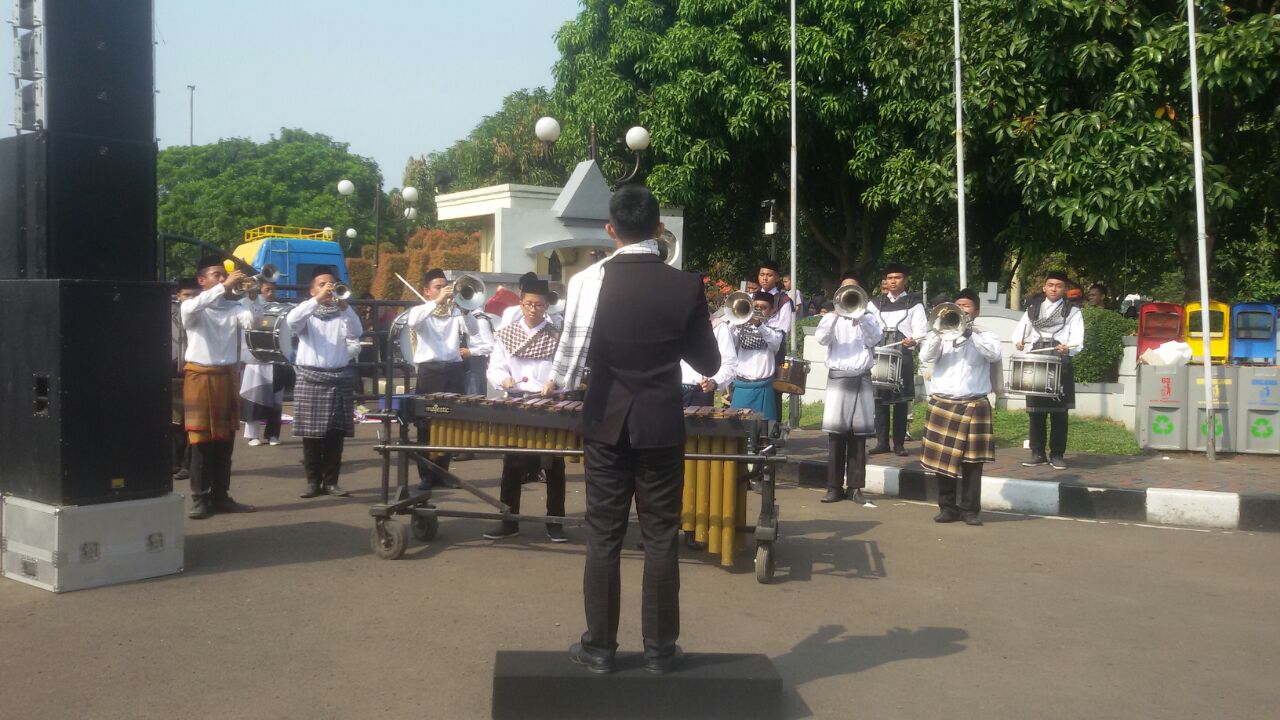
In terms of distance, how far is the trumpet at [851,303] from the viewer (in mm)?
9594

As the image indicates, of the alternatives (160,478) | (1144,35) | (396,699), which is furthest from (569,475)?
(1144,35)

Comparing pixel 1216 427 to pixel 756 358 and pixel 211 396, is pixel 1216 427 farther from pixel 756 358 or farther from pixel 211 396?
pixel 211 396

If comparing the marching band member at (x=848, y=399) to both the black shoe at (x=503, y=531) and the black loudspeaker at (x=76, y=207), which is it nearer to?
the black shoe at (x=503, y=531)

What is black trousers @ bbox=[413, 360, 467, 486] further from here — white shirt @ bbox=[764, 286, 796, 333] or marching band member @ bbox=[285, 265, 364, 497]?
white shirt @ bbox=[764, 286, 796, 333]

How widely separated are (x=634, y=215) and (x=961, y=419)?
5.02 metres

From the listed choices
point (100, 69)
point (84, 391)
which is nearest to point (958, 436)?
point (84, 391)

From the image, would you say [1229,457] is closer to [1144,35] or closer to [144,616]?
[1144,35]

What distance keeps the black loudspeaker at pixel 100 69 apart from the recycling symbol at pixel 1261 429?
35.6ft

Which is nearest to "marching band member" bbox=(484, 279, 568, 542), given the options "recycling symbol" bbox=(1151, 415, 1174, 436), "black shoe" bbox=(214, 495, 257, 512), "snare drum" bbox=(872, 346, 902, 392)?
"black shoe" bbox=(214, 495, 257, 512)

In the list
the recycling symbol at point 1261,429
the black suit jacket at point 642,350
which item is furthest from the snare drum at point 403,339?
the recycling symbol at point 1261,429

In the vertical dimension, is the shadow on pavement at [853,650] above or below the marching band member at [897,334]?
below

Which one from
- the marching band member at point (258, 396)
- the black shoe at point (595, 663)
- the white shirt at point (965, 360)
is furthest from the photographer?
the marching band member at point (258, 396)

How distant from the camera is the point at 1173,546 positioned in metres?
8.39

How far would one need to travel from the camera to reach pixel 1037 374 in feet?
35.6
